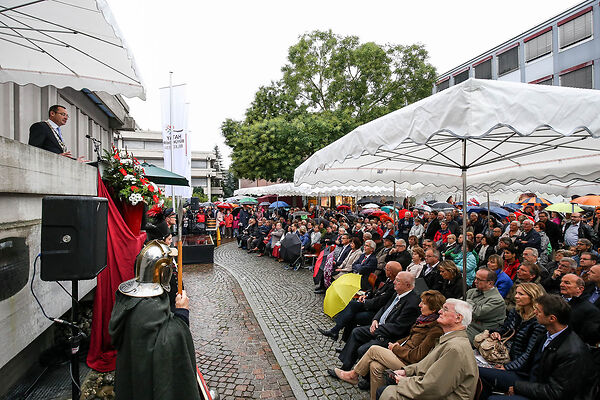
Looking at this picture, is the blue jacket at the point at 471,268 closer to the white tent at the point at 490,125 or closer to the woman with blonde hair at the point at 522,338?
the white tent at the point at 490,125

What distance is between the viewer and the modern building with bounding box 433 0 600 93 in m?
20.5

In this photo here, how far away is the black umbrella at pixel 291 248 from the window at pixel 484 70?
85.0ft

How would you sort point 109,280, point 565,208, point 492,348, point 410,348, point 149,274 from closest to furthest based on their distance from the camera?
point 149,274 < point 492,348 < point 410,348 < point 109,280 < point 565,208

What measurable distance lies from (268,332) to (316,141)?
50.0 ft

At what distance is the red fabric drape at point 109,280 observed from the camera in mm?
4234

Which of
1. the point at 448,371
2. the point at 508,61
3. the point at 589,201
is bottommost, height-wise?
the point at 448,371

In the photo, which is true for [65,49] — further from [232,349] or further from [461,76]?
[461,76]

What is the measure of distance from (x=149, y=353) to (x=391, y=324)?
305 centimetres

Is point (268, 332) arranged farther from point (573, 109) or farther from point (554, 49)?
point (554, 49)

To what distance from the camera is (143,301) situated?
2.33 metres

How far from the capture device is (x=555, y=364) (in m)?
2.83

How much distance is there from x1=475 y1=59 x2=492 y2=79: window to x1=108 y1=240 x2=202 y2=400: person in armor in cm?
3310

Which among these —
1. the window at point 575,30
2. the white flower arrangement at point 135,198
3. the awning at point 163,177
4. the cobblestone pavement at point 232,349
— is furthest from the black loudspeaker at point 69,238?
the window at point 575,30

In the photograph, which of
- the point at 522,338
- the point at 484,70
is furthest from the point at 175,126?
the point at 484,70
